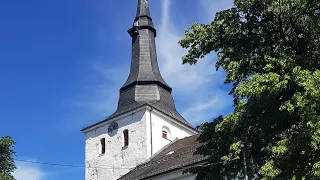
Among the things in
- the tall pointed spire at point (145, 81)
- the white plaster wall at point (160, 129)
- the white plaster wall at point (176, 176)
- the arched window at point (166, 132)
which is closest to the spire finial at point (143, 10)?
the tall pointed spire at point (145, 81)

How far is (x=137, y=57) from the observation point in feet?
139

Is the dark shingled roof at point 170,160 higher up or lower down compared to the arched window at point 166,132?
lower down

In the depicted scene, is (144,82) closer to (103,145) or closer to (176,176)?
(103,145)

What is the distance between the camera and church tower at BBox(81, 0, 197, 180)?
124ft

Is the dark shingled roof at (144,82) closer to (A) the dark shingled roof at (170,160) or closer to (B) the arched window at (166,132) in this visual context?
(B) the arched window at (166,132)

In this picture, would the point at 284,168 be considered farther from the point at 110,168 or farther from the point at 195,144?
the point at 110,168

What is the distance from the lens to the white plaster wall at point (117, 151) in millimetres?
37469

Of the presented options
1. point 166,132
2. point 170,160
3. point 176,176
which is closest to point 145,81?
point 166,132

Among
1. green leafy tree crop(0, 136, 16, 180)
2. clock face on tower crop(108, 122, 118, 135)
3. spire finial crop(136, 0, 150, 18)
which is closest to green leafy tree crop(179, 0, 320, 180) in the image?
green leafy tree crop(0, 136, 16, 180)

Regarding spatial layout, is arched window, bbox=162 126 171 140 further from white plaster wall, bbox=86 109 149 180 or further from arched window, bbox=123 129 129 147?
arched window, bbox=123 129 129 147

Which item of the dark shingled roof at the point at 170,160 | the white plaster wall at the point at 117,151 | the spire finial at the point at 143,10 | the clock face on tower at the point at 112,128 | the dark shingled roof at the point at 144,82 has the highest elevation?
the spire finial at the point at 143,10

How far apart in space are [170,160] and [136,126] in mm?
7402

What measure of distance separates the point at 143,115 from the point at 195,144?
6743mm

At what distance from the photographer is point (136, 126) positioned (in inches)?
1506
